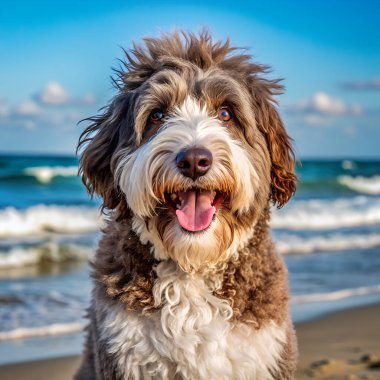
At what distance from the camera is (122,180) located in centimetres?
403

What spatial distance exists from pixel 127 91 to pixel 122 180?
0.55 metres

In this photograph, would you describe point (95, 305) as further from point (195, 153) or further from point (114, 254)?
point (195, 153)

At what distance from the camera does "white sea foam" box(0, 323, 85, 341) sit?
7.24 m

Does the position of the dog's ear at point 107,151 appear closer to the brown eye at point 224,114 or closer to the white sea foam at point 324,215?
the brown eye at point 224,114

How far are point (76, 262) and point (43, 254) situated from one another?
645mm

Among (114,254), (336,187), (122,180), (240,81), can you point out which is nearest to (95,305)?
(114,254)

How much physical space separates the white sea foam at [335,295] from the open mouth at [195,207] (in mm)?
5120

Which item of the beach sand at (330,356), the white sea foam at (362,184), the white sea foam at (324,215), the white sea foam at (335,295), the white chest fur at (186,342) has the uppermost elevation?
the white chest fur at (186,342)

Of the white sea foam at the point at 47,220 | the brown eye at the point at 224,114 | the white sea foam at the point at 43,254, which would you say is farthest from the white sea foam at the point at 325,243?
the brown eye at the point at 224,114

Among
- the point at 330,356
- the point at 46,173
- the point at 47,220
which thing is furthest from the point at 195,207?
the point at 46,173

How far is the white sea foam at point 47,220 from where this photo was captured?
16.2m

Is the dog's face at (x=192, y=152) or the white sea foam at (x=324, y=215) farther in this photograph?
the white sea foam at (x=324, y=215)

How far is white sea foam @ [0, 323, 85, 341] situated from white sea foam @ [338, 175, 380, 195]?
976 inches

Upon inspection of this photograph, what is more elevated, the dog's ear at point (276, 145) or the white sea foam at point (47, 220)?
the dog's ear at point (276, 145)
